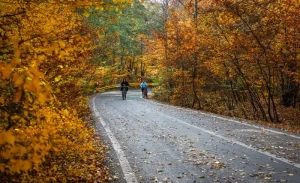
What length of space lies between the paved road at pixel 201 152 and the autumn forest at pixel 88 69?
73cm

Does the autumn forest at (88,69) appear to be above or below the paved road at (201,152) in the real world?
above

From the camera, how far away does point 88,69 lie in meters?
15.6

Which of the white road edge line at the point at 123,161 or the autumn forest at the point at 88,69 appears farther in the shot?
the white road edge line at the point at 123,161

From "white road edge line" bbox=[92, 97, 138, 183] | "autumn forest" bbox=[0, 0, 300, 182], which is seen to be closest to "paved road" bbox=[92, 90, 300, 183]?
"white road edge line" bbox=[92, 97, 138, 183]

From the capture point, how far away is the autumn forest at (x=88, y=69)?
3658mm

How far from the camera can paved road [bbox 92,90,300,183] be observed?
20.0 ft

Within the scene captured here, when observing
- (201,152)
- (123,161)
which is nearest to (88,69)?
(123,161)

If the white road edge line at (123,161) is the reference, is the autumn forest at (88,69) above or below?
above

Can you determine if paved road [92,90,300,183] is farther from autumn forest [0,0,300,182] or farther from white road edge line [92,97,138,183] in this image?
autumn forest [0,0,300,182]

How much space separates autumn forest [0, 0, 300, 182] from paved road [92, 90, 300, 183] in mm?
725

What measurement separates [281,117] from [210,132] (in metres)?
9.69

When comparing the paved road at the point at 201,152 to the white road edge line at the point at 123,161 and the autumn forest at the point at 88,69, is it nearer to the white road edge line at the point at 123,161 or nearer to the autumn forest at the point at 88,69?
the white road edge line at the point at 123,161

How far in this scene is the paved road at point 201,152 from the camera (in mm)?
6098

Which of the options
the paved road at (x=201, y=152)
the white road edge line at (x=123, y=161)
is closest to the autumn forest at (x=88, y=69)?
the white road edge line at (x=123, y=161)
